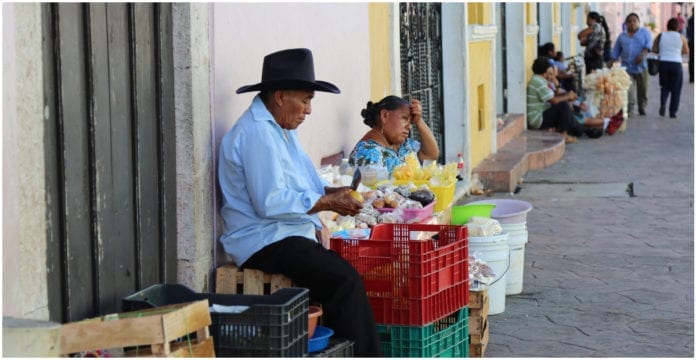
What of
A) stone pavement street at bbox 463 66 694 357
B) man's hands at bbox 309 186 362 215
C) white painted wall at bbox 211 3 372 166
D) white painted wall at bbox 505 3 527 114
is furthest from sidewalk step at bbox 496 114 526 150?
man's hands at bbox 309 186 362 215

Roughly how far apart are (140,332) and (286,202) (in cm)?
126

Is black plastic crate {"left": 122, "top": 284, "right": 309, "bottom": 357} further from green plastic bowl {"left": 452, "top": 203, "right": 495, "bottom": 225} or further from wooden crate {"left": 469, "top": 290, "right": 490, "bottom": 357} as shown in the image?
green plastic bowl {"left": 452, "top": 203, "right": 495, "bottom": 225}

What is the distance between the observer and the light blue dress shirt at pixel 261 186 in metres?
5.28

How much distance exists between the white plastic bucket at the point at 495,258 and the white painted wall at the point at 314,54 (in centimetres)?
114

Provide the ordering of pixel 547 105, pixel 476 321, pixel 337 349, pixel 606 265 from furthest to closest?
1. pixel 547 105
2. pixel 606 265
3. pixel 476 321
4. pixel 337 349

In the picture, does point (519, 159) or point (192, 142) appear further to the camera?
point (519, 159)

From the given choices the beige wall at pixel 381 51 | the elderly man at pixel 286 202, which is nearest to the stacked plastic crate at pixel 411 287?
the elderly man at pixel 286 202

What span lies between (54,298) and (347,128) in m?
3.89

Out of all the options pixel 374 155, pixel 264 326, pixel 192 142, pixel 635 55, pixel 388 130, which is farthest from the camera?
pixel 635 55

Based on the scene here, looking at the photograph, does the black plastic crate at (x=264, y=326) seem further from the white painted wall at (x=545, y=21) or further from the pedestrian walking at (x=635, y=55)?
the white painted wall at (x=545, y=21)

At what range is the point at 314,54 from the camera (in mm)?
7340

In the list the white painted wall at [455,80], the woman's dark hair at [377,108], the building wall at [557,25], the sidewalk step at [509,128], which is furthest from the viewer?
the building wall at [557,25]

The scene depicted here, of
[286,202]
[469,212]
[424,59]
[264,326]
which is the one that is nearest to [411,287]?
[286,202]

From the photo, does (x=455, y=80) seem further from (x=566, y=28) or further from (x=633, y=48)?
(x=566, y=28)
